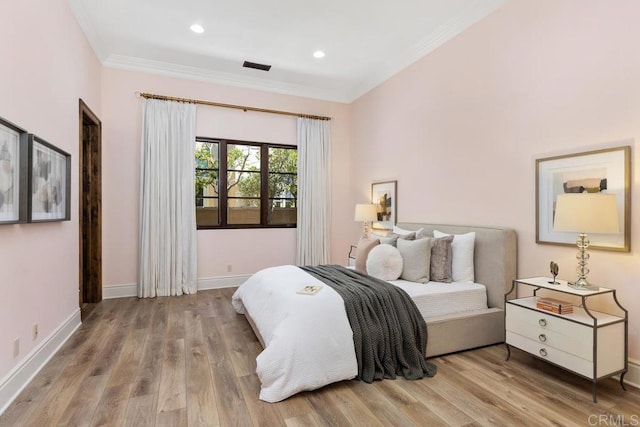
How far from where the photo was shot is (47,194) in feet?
8.58

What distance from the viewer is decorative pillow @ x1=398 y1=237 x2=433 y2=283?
3137 mm

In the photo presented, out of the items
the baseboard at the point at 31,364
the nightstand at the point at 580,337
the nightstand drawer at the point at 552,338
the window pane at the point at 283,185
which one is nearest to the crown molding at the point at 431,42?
the window pane at the point at 283,185

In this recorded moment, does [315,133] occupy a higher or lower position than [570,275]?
higher

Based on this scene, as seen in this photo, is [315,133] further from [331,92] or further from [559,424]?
[559,424]

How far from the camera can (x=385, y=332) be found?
246 centimetres

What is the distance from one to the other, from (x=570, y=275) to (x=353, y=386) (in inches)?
74.9

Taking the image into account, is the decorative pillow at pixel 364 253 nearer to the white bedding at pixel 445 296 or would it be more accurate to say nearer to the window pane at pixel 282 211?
the white bedding at pixel 445 296

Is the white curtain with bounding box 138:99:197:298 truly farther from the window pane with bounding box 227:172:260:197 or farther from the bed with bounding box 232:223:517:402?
the bed with bounding box 232:223:517:402

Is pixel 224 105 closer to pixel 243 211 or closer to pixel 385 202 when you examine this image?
pixel 243 211

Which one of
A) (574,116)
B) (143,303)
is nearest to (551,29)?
(574,116)

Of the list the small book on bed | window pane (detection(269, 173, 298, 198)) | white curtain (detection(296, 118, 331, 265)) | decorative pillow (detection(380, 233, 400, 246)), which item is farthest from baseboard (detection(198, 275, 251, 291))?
the small book on bed

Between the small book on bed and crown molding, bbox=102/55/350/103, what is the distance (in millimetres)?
3693

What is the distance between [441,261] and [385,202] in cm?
174

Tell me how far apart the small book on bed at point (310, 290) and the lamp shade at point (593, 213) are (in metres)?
1.78
